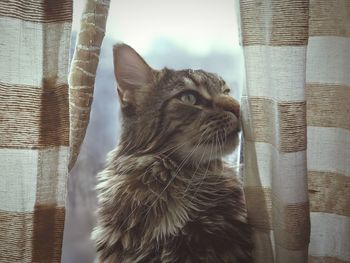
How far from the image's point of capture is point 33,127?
2.51 feet

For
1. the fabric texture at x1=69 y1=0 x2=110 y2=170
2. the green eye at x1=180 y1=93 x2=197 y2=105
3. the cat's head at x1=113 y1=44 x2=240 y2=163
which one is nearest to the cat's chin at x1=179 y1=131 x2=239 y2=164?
the cat's head at x1=113 y1=44 x2=240 y2=163

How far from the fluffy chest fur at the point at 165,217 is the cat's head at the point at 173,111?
0.15 ft

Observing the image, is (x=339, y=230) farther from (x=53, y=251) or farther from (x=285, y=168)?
(x=53, y=251)

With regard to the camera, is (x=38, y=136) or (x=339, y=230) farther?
(x=339, y=230)

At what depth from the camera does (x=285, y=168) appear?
84cm

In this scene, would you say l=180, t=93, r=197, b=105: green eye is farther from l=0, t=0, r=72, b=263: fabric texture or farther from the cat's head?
l=0, t=0, r=72, b=263: fabric texture

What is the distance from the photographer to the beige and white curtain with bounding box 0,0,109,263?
0.74 m

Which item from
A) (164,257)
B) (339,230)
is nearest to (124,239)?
(164,257)

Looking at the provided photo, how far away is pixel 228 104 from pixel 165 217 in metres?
0.30

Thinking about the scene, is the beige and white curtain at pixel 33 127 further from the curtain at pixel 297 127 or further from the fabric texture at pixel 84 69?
the curtain at pixel 297 127

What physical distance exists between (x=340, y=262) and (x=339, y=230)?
7 cm

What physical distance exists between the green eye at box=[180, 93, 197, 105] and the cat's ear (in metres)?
0.09

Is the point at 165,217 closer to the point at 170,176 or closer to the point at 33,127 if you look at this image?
the point at 170,176

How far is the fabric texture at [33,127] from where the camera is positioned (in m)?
0.74
